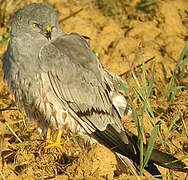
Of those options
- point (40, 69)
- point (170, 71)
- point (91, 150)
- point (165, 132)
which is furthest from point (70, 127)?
point (170, 71)

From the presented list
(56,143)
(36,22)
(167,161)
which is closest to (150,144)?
(167,161)

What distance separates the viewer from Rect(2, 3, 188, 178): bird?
14.6ft

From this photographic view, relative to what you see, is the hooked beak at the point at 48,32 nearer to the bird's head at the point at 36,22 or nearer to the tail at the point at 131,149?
the bird's head at the point at 36,22

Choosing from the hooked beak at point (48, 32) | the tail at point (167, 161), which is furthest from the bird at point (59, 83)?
the tail at point (167, 161)

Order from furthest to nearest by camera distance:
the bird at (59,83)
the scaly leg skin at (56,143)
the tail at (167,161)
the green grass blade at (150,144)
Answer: the scaly leg skin at (56,143) → the bird at (59,83) → the tail at (167,161) → the green grass blade at (150,144)

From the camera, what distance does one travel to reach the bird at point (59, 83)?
4.46 m

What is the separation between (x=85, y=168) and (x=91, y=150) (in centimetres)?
21

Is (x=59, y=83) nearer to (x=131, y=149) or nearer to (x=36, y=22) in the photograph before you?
(x=36, y=22)

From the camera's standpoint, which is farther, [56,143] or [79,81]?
[56,143]

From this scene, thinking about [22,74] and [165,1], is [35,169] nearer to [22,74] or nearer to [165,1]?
[22,74]

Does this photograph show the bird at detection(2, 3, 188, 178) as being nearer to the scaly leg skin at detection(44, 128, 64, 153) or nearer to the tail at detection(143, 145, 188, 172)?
the scaly leg skin at detection(44, 128, 64, 153)

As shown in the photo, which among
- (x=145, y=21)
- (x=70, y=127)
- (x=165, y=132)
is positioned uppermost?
(x=145, y=21)

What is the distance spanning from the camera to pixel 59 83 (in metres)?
4.51

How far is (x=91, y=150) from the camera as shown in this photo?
4.51m
